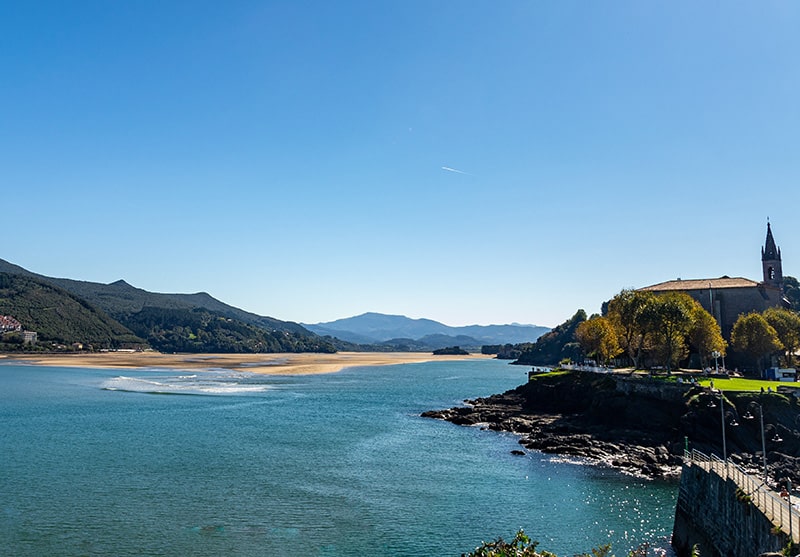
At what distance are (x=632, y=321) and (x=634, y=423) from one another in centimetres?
2035

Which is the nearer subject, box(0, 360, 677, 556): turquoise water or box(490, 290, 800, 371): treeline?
box(0, 360, 677, 556): turquoise water

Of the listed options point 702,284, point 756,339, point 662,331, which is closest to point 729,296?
point 702,284

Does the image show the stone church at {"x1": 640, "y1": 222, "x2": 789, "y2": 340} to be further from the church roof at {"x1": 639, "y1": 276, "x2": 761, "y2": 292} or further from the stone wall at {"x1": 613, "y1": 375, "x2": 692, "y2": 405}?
the stone wall at {"x1": 613, "y1": 375, "x2": 692, "y2": 405}

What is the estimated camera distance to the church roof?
86.8 metres

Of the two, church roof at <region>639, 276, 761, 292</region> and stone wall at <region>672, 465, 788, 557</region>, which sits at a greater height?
church roof at <region>639, 276, 761, 292</region>

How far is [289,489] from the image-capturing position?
37.8m

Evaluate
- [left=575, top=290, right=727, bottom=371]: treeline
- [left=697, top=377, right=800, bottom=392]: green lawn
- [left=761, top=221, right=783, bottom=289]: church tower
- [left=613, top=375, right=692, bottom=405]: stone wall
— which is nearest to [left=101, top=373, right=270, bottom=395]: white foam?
[left=575, top=290, right=727, bottom=371]: treeline

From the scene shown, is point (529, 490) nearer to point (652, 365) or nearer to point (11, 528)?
point (11, 528)

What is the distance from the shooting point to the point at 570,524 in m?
32.0

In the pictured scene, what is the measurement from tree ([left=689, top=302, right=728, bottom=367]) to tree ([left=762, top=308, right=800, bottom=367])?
7.79 meters

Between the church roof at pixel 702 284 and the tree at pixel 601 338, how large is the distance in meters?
9.96

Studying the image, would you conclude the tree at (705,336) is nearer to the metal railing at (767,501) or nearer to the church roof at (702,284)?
the church roof at (702,284)

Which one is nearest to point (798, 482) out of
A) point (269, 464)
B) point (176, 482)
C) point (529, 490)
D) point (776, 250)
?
point (529, 490)

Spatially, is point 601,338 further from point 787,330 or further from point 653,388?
point 653,388
